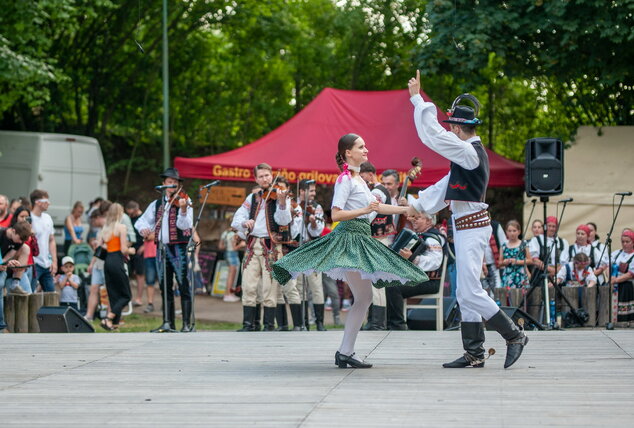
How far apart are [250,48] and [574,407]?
72.9ft

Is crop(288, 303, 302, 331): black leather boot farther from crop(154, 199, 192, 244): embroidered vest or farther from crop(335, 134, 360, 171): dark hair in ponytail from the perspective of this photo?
crop(335, 134, 360, 171): dark hair in ponytail

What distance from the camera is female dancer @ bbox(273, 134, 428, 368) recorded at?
7.58 m

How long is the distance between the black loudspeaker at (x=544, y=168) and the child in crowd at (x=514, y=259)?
2.23 metres

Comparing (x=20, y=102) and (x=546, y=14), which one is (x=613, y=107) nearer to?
(x=546, y=14)

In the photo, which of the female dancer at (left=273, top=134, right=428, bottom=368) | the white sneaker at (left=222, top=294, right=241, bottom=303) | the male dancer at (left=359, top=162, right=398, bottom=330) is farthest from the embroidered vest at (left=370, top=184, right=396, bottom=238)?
the white sneaker at (left=222, top=294, right=241, bottom=303)

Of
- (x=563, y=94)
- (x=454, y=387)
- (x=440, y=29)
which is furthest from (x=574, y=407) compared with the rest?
(x=563, y=94)

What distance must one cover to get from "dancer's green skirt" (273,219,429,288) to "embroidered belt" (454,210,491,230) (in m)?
0.45

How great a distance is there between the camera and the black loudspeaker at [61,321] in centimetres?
1144

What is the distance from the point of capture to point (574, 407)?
6078 mm

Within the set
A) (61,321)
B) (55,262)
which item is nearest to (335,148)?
(55,262)

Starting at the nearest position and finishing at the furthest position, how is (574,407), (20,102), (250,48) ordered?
(574,407) → (20,102) → (250,48)

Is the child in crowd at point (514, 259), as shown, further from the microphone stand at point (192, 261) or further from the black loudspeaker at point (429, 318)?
the microphone stand at point (192, 261)

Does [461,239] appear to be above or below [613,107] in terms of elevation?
below

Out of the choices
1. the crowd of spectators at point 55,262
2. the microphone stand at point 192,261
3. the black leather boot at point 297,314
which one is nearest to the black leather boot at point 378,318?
the black leather boot at point 297,314
